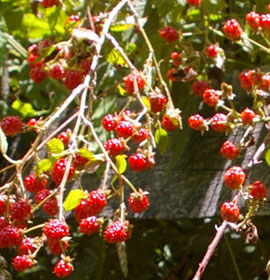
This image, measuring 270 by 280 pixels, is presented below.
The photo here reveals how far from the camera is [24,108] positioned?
2088 millimetres

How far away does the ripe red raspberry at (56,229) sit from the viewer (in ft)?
3.66

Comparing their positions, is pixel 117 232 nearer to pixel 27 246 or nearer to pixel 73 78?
pixel 27 246

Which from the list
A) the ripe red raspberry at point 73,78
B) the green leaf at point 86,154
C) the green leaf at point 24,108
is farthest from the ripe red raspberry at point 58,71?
the green leaf at point 24,108

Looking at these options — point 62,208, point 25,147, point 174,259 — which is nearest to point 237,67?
point 25,147

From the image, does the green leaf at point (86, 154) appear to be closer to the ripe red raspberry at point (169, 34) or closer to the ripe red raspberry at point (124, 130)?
the ripe red raspberry at point (124, 130)

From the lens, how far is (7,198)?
116 cm

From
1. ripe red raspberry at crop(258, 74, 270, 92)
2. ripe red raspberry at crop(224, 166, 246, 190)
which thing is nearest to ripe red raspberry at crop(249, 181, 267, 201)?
ripe red raspberry at crop(224, 166, 246, 190)

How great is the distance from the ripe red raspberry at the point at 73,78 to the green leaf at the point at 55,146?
0.62 ft

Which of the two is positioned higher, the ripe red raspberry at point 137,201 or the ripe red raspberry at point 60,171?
the ripe red raspberry at point 60,171

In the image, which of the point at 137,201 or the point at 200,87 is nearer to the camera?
the point at 137,201

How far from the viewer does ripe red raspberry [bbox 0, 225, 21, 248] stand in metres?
1.16

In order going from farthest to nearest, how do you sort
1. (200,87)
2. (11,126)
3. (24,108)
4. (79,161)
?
(24,108) → (200,87) → (11,126) → (79,161)

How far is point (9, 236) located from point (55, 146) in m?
0.14

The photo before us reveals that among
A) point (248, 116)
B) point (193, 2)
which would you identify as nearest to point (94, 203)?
point (248, 116)
